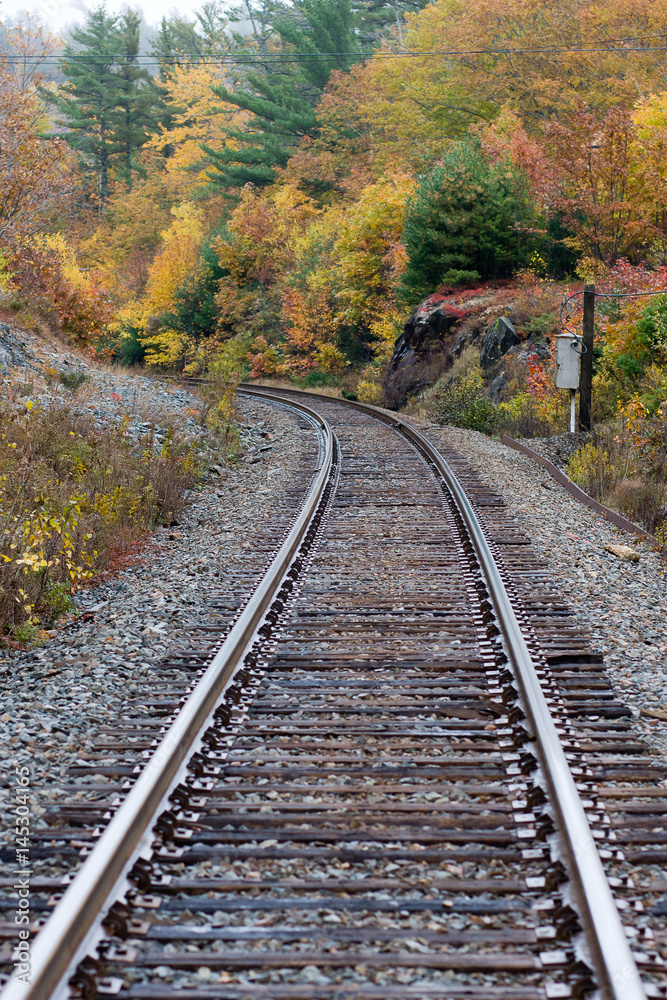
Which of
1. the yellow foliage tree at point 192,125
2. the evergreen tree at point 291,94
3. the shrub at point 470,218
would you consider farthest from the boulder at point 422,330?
the yellow foliage tree at point 192,125

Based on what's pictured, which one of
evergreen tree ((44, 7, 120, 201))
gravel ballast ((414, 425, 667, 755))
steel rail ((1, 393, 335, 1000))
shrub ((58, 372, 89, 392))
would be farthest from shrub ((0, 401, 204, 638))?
evergreen tree ((44, 7, 120, 201))

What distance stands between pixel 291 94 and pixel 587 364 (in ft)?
114

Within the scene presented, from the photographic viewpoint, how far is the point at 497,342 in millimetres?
20797

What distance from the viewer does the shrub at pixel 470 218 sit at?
24328 millimetres

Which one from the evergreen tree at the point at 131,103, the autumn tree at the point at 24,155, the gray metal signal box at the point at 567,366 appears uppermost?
the evergreen tree at the point at 131,103

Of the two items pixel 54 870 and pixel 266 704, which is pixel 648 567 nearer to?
pixel 266 704

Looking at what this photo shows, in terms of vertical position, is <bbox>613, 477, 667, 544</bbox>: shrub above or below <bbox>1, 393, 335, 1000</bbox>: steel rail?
above

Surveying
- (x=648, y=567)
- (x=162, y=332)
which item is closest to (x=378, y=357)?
(x=162, y=332)

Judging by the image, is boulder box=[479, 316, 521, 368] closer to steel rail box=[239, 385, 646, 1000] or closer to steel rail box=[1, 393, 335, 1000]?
steel rail box=[239, 385, 646, 1000]

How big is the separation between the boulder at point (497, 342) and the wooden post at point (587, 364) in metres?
5.58

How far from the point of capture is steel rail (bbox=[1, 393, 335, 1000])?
244cm

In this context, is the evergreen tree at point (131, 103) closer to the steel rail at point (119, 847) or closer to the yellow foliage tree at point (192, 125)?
the yellow foliage tree at point (192, 125)

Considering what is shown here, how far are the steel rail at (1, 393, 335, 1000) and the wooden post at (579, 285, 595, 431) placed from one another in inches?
421

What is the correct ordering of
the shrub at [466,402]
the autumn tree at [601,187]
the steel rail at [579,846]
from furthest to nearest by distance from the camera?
the autumn tree at [601,187] → the shrub at [466,402] → the steel rail at [579,846]
